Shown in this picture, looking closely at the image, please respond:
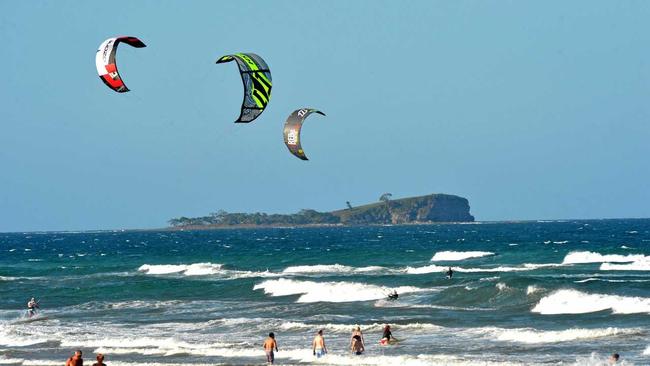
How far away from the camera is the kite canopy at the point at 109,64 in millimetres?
23516

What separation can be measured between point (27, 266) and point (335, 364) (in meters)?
58.0

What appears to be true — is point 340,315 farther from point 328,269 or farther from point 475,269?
point 328,269

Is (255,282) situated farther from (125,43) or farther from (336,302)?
(125,43)

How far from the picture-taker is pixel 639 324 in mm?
30078

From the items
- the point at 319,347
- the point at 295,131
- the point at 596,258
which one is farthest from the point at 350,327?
the point at 596,258

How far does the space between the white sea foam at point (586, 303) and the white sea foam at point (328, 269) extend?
22.8m

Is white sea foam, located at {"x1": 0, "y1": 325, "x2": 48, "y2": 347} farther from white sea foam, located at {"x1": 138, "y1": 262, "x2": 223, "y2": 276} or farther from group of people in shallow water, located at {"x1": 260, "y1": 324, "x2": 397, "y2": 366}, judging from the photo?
white sea foam, located at {"x1": 138, "y1": 262, "x2": 223, "y2": 276}

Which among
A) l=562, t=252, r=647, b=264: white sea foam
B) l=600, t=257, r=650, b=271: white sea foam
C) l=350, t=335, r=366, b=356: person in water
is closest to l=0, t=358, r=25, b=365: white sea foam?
l=350, t=335, r=366, b=356: person in water

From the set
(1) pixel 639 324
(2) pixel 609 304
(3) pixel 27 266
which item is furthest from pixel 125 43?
(3) pixel 27 266

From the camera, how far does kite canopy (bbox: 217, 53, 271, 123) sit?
23984 mm

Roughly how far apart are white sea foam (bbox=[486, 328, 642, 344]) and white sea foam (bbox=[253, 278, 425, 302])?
13.3 meters

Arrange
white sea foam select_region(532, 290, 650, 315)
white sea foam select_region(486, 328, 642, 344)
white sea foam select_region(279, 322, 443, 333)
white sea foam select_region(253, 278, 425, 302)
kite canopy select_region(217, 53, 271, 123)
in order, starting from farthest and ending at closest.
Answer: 1. white sea foam select_region(253, 278, 425, 302)
2. white sea foam select_region(532, 290, 650, 315)
3. white sea foam select_region(279, 322, 443, 333)
4. white sea foam select_region(486, 328, 642, 344)
5. kite canopy select_region(217, 53, 271, 123)

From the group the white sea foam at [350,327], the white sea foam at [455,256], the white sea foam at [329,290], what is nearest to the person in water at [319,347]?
the white sea foam at [350,327]

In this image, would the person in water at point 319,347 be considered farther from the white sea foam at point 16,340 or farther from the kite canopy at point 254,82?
the white sea foam at point 16,340
